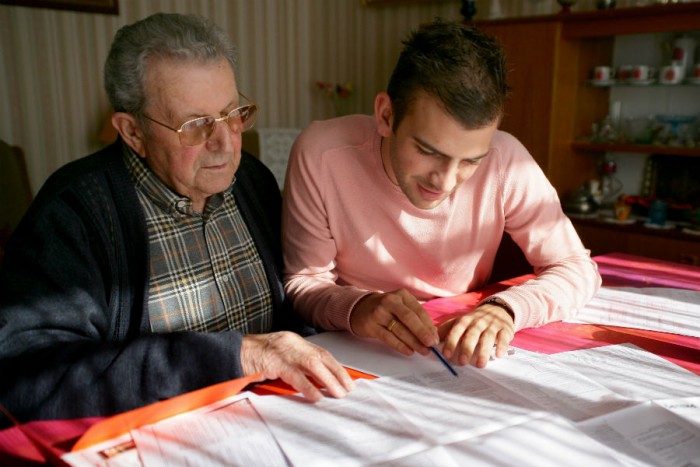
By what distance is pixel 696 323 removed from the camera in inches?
48.2

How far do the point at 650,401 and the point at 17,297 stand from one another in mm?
1023

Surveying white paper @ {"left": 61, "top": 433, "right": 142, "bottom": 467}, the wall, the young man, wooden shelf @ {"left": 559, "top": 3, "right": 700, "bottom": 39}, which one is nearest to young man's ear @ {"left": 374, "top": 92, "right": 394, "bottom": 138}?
the young man

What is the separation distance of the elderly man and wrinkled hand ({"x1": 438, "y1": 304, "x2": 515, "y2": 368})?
23cm

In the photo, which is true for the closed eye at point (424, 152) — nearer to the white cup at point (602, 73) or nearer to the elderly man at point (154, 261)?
the elderly man at point (154, 261)

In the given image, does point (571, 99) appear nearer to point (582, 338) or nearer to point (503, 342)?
point (582, 338)

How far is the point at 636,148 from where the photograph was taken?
3.08m

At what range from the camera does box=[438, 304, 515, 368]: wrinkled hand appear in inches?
40.8

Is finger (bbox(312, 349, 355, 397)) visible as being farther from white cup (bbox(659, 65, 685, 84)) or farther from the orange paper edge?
white cup (bbox(659, 65, 685, 84))

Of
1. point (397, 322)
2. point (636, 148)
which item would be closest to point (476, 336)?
point (397, 322)

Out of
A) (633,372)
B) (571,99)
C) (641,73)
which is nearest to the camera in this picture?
(633,372)

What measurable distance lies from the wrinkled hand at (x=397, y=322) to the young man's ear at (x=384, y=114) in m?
0.39

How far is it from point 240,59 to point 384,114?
2.81 m

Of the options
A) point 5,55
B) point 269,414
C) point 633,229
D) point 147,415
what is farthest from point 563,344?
point 5,55

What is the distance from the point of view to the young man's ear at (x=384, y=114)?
129 centimetres
